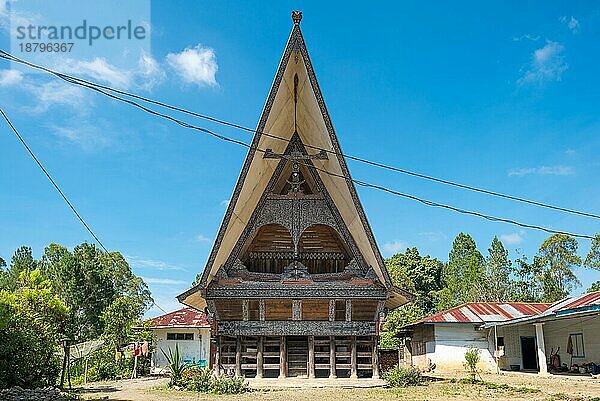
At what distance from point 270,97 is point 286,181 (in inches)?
151

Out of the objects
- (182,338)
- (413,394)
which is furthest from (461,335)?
(182,338)

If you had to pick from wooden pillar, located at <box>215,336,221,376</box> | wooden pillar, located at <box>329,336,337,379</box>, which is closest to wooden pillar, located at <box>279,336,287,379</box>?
wooden pillar, located at <box>329,336,337,379</box>

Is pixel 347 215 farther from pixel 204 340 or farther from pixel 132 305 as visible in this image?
pixel 204 340

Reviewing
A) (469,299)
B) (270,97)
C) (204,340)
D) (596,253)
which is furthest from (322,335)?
(596,253)

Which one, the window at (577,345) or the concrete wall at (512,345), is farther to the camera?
the concrete wall at (512,345)

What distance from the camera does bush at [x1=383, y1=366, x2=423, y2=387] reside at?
1430cm

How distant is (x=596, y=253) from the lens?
126 feet

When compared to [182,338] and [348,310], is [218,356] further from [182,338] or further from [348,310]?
[182,338]

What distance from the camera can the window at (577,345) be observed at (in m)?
19.8

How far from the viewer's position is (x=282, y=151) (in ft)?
55.5

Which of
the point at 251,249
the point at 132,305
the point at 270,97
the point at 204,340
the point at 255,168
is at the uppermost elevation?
the point at 270,97

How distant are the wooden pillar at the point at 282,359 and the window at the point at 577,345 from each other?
11.1 m

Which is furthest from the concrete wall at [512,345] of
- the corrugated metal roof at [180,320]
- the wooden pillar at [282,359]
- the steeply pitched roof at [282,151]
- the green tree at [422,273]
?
the green tree at [422,273]

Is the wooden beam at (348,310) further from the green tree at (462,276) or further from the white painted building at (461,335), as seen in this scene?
the green tree at (462,276)
